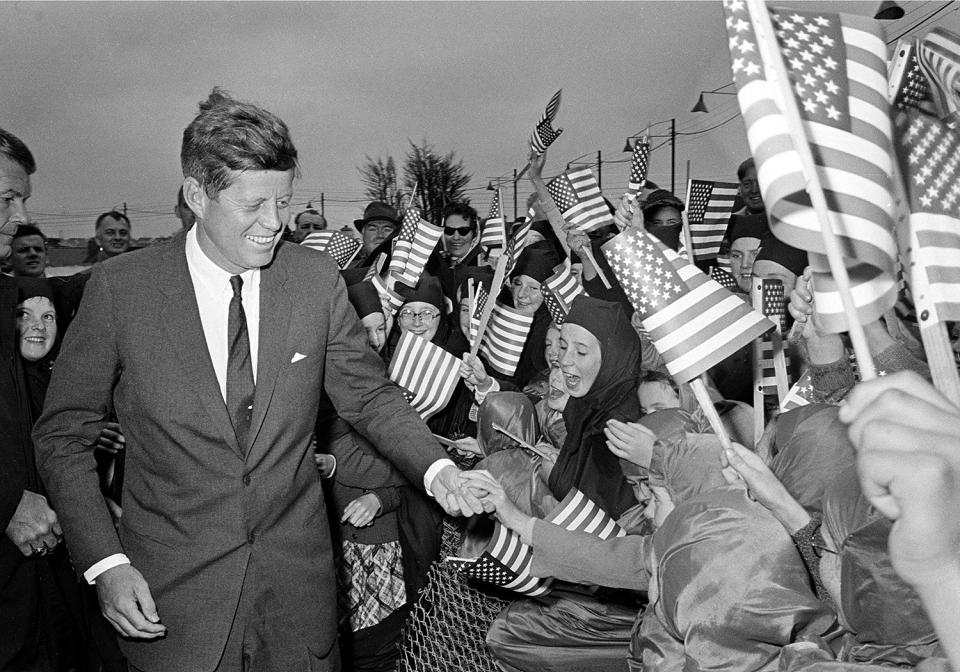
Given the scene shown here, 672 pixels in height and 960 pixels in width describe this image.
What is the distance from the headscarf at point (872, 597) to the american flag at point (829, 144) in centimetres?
86

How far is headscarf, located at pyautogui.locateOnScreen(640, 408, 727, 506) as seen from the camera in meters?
2.98

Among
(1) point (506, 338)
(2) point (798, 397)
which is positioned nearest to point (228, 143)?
(2) point (798, 397)

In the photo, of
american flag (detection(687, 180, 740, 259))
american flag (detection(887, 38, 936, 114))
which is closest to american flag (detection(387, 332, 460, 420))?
american flag (detection(687, 180, 740, 259))

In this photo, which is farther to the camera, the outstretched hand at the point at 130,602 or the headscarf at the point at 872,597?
the outstretched hand at the point at 130,602

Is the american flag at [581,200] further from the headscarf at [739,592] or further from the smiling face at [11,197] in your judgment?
the headscarf at [739,592]

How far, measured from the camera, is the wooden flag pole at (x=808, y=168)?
1166 millimetres

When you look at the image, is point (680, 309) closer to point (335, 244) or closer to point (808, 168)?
point (808, 168)

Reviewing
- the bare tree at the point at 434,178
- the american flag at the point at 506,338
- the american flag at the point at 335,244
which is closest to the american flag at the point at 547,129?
the american flag at the point at 506,338

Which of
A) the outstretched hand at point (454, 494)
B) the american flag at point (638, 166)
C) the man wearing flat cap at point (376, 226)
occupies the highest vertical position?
the american flag at point (638, 166)

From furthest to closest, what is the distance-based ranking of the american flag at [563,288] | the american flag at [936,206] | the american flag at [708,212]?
the american flag at [708,212] < the american flag at [563,288] < the american flag at [936,206]

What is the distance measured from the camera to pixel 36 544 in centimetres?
330

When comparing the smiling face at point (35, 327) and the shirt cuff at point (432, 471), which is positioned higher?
the smiling face at point (35, 327)

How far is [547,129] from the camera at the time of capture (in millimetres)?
6875

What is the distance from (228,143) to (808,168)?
5.75ft
